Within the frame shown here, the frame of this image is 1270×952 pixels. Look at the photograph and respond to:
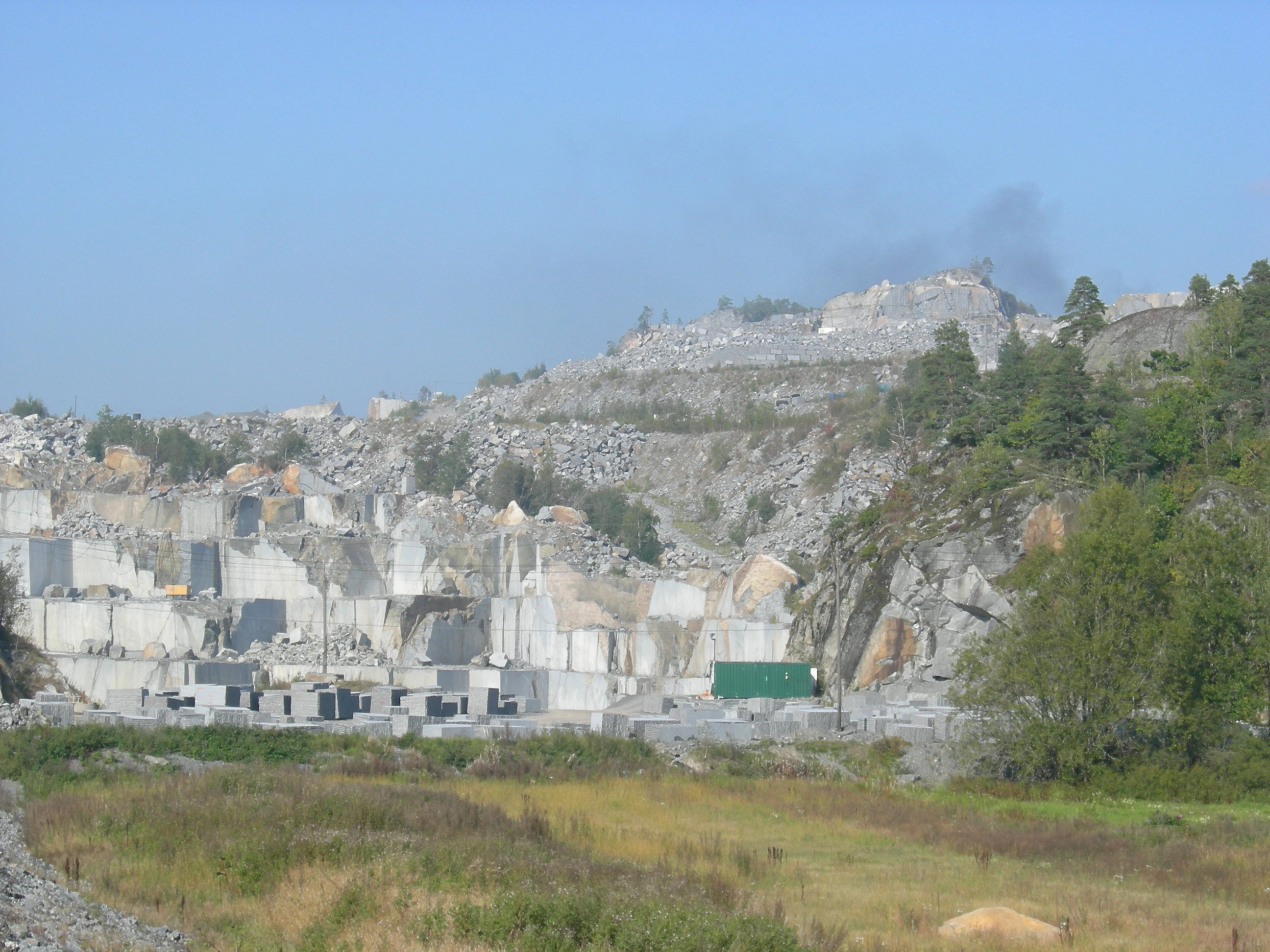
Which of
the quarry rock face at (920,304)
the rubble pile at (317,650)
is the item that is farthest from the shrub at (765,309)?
the rubble pile at (317,650)

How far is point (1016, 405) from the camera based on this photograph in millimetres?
48312

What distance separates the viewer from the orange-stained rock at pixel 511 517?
63.9m

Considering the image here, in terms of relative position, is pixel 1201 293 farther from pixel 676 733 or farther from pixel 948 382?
pixel 676 733

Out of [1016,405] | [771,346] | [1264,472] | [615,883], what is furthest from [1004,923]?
[771,346]

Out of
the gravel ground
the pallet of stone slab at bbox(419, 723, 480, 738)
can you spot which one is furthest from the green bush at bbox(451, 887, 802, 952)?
the pallet of stone slab at bbox(419, 723, 480, 738)

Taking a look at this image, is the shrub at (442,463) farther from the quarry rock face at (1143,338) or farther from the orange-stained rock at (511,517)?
the quarry rock face at (1143,338)

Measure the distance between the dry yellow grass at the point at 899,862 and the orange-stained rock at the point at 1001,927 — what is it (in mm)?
285

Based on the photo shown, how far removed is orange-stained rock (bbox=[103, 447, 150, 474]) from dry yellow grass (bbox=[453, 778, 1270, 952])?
2197 inches

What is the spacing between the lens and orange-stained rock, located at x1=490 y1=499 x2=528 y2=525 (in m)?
63.9

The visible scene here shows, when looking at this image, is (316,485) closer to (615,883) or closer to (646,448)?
(646,448)

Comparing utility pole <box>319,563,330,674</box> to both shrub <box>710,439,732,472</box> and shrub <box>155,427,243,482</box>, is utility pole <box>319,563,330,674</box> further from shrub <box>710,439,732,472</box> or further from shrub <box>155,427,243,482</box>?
shrub <box>710,439,732,472</box>

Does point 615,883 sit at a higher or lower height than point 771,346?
lower

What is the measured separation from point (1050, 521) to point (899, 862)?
2268 centimetres

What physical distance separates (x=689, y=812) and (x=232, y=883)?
9214mm
